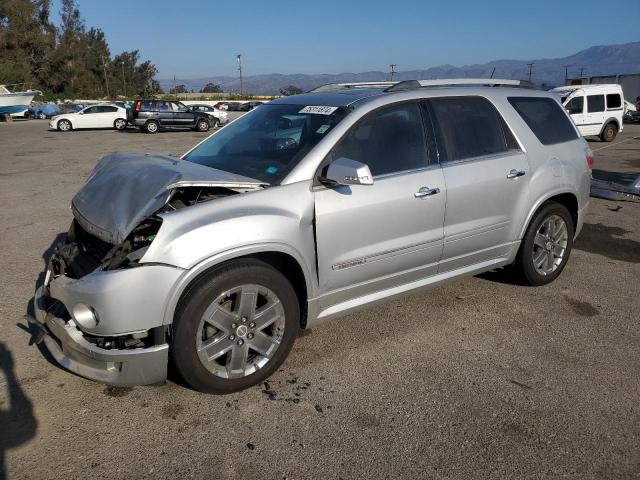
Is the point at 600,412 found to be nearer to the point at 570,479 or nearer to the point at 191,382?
the point at 570,479

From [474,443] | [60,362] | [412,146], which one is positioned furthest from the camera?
[412,146]

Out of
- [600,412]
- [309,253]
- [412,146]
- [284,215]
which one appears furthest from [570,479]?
[412,146]

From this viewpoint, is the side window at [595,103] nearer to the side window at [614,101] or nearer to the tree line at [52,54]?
the side window at [614,101]

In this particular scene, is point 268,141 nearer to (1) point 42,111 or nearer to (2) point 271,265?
(2) point 271,265

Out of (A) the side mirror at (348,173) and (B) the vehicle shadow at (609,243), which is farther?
(B) the vehicle shadow at (609,243)

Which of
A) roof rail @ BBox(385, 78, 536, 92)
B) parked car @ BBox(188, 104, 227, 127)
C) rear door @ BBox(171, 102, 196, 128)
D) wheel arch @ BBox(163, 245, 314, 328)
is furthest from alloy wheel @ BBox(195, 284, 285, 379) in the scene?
parked car @ BBox(188, 104, 227, 127)

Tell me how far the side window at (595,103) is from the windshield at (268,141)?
17.4m

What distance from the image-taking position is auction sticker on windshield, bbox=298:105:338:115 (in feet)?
11.6

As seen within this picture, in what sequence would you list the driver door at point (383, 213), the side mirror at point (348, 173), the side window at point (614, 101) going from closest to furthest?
the side mirror at point (348, 173), the driver door at point (383, 213), the side window at point (614, 101)

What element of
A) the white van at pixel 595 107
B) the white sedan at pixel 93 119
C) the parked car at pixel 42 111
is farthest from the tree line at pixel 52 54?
the white van at pixel 595 107

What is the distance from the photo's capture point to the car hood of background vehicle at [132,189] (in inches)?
113

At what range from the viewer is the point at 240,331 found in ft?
9.71

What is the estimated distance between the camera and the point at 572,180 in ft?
15.1

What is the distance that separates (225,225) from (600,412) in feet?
7.75
